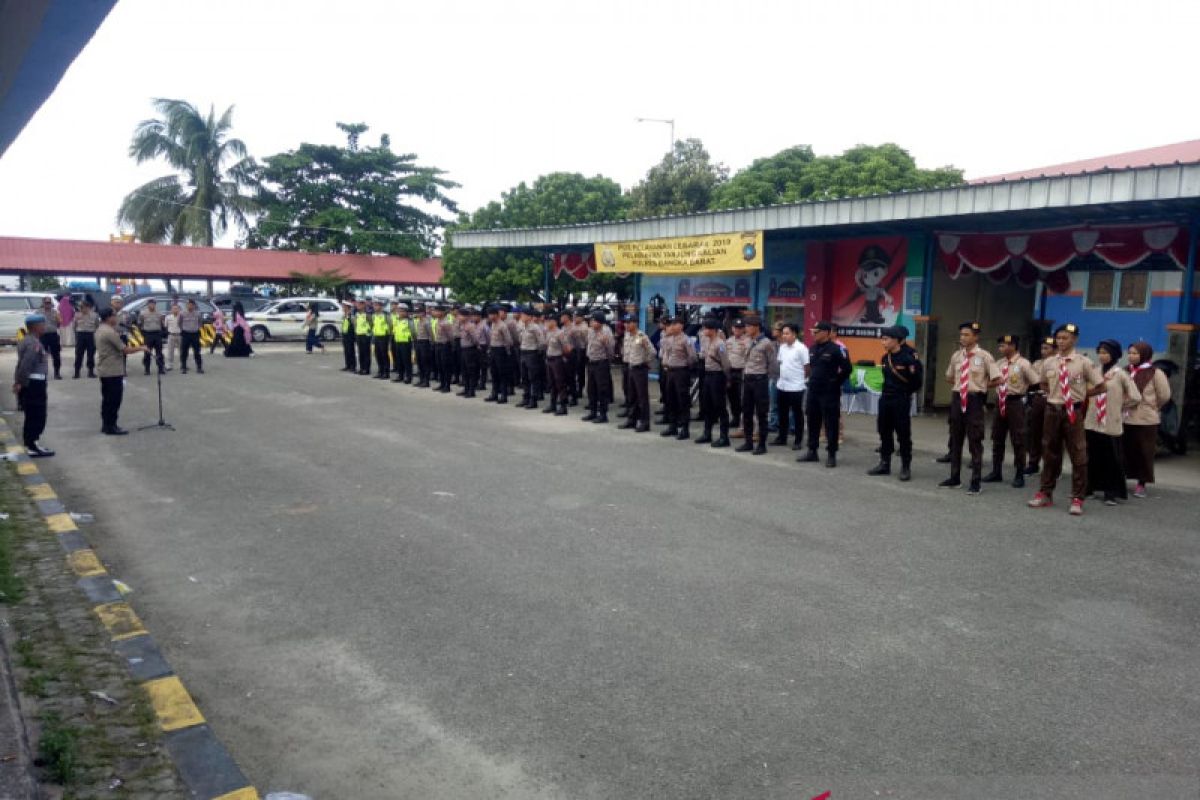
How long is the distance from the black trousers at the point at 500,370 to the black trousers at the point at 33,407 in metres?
7.15

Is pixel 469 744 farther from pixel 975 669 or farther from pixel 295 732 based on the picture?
pixel 975 669

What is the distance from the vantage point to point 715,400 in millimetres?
11758

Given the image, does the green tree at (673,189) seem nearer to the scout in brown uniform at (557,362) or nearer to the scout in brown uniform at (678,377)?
the scout in brown uniform at (557,362)

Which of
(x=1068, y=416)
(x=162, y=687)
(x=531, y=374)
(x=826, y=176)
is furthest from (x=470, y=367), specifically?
(x=826, y=176)

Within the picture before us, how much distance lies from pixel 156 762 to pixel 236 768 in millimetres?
363

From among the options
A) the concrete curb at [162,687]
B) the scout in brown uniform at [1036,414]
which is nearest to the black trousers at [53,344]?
the concrete curb at [162,687]

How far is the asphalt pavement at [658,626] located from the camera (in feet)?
12.2

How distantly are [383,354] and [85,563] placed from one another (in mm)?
13485

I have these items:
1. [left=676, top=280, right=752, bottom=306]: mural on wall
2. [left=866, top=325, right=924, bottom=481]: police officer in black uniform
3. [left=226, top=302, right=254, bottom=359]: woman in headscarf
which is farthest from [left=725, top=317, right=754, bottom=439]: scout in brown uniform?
[left=226, top=302, right=254, bottom=359]: woman in headscarf

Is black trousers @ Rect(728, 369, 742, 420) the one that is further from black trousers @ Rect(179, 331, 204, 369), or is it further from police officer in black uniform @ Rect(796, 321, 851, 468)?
black trousers @ Rect(179, 331, 204, 369)

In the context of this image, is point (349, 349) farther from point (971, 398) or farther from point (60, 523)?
point (971, 398)

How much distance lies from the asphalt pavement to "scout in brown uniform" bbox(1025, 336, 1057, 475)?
119 centimetres

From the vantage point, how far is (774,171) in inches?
1249

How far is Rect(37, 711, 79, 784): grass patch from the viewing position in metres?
3.51
